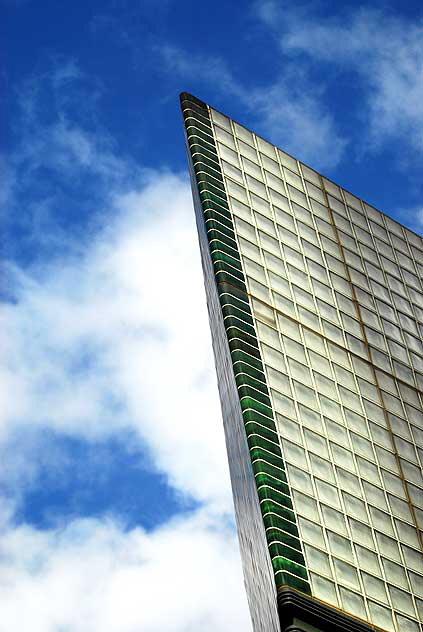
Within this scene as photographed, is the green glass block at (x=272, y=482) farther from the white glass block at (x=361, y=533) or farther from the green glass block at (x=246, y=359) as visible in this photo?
the green glass block at (x=246, y=359)

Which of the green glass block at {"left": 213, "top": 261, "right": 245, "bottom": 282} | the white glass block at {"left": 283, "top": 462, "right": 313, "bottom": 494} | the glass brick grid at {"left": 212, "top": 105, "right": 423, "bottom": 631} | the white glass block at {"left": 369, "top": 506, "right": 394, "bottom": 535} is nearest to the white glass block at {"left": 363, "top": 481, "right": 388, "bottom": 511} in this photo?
the glass brick grid at {"left": 212, "top": 105, "right": 423, "bottom": 631}

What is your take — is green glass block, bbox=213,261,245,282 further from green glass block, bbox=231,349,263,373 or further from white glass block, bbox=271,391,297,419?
white glass block, bbox=271,391,297,419

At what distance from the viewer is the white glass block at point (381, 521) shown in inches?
2042

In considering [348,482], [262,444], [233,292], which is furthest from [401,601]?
[233,292]

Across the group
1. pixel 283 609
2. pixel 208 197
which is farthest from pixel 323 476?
pixel 208 197

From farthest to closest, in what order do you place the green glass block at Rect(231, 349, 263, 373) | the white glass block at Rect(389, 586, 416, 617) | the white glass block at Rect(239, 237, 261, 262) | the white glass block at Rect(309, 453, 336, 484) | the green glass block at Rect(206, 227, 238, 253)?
the white glass block at Rect(239, 237, 261, 262) < the green glass block at Rect(206, 227, 238, 253) < the green glass block at Rect(231, 349, 263, 373) < the white glass block at Rect(309, 453, 336, 484) < the white glass block at Rect(389, 586, 416, 617)

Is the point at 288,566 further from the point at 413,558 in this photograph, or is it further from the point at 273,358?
the point at 273,358

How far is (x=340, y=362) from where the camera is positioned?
59.9 meters

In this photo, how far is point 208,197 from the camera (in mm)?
63562

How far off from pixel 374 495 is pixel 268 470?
22.4 ft

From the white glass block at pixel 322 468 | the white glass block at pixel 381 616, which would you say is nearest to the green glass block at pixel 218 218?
the white glass block at pixel 322 468

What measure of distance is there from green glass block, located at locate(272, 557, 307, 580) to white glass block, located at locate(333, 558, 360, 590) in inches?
86.1

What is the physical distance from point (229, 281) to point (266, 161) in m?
15.6

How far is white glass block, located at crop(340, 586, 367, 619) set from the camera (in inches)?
1834
